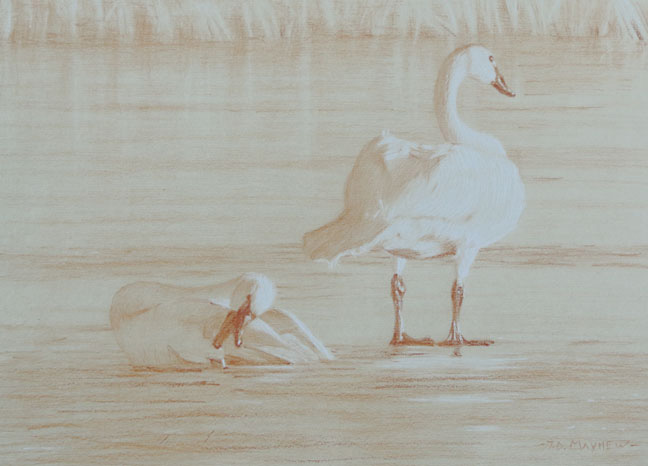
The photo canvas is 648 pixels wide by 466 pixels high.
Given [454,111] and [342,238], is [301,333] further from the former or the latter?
[454,111]

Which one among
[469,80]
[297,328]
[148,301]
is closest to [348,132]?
[469,80]

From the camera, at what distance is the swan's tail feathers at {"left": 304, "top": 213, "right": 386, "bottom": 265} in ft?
5.52

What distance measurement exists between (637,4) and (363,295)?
2.65ft

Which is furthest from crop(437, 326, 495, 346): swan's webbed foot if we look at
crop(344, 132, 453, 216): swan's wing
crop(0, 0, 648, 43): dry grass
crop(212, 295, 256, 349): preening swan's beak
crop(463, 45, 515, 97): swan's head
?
crop(0, 0, 648, 43): dry grass

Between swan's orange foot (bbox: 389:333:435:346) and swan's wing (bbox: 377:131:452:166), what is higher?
swan's wing (bbox: 377:131:452:166)

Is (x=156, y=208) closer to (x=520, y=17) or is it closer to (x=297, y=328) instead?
(x=297, y=328)

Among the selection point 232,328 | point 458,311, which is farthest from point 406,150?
point 232,328

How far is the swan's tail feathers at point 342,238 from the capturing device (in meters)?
1.68

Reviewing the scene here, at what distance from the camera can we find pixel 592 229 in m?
1.73

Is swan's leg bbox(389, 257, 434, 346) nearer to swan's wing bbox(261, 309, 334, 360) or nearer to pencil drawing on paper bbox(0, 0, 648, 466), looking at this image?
pencil drawing on paper bbox(0, 0, 648, 466)

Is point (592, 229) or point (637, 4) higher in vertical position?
point (637, 4)

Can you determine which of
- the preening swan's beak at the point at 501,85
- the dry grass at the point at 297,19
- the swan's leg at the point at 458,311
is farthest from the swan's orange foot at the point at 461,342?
the dry grass at the point at 297,19

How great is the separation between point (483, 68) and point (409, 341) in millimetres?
563
